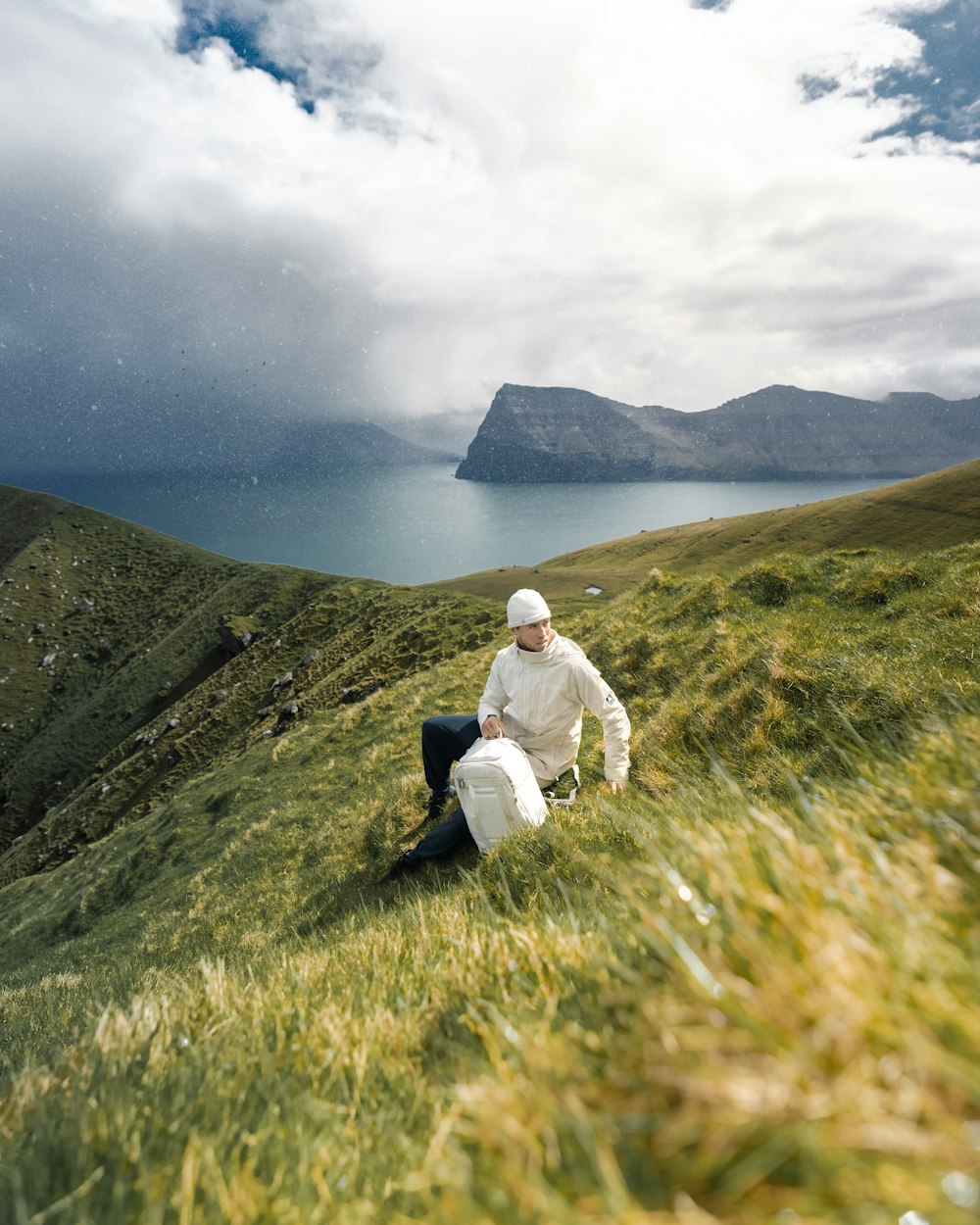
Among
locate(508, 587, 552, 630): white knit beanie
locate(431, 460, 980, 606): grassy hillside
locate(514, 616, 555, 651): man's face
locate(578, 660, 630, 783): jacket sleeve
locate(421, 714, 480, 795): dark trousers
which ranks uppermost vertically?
locate(508, 587, 552, 630): white knit beanie

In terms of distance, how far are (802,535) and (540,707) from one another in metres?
107

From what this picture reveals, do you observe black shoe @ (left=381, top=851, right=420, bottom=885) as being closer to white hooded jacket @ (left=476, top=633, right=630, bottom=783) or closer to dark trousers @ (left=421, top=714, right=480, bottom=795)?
dark trousers @ (left=421, top=714, right=480, bottom=795)

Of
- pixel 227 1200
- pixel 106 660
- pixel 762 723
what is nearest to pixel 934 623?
pixel 762 723

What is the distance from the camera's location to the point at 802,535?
9981 cm

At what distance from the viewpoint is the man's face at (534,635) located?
773 cm

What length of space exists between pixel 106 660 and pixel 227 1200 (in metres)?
172

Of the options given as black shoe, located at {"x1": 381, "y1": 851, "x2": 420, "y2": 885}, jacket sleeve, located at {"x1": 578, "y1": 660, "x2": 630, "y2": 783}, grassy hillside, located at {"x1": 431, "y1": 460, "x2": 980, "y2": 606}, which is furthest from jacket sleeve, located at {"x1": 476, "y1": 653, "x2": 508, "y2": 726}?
grassy hillside, located at {"x1": 431, "y1": 460, "x2": 980, "y2": 606}

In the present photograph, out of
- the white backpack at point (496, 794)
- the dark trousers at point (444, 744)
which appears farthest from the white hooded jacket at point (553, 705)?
the white backpack at point (496, 794)

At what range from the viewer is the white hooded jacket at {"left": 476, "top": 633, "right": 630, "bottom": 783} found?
759 centimetres

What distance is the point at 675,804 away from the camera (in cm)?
357

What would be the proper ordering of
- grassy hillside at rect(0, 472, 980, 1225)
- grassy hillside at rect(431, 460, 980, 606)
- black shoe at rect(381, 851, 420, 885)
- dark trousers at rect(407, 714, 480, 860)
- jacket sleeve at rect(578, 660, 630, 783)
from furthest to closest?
grassy hillside at rect(431, 460, 980, 606) → dark trousers at rect(407, 714, 480, 860) → black shoe at rect(381, 851, 420, 885) → jacket sleeve at rect(578, 660, 630, 783) → grassy hillside at rect(0, 472, 980, 1225)

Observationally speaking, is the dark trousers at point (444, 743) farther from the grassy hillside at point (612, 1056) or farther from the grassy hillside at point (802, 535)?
the grassy hillside at point (802, 535)

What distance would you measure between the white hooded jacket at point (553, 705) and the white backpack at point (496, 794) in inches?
47.8

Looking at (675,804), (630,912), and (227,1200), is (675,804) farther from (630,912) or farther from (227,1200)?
(227,1200)
